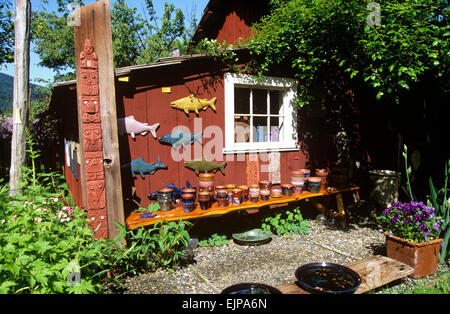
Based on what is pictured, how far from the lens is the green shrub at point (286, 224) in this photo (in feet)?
16.5

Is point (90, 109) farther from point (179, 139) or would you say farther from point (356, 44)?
point (356, 44)

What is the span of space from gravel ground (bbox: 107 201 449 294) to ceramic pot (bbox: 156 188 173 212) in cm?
82

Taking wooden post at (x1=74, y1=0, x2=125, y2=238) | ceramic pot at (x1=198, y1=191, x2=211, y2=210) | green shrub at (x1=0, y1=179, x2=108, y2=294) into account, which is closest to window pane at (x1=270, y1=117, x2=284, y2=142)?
ceramic pot at (x1=198, y1=191, x2=211, y2=210)

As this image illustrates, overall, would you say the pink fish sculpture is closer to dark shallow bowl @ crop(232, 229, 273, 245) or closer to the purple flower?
dark shallow bowl @ crop(232, 229, 273, 245)

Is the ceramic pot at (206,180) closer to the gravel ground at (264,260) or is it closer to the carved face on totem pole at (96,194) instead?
the gravel ground at (264,260)

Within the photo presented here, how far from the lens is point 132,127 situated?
4.10 metres

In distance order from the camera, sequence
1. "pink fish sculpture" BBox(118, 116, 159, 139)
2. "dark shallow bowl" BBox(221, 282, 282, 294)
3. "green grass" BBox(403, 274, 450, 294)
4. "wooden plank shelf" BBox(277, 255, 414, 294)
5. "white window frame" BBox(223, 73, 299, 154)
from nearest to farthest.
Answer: "dark shallow bowl" BBox(221, 282, 282, 294)
"wooden plank shelf" BBox(277, 255, 414, 294)
"green grass" BBox(403, 274, 450, 294)
"pink fish sculpture" BBox(118, 116, 159, 139)
"white window frame" BBox(223, 73, 299, 154)

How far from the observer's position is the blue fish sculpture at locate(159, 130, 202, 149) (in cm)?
436

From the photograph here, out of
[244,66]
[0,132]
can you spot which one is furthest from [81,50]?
[0,132]

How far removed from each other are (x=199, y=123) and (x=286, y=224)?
2.37 m

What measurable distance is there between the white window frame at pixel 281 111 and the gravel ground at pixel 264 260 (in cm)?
158

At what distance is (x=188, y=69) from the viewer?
4.49 m
